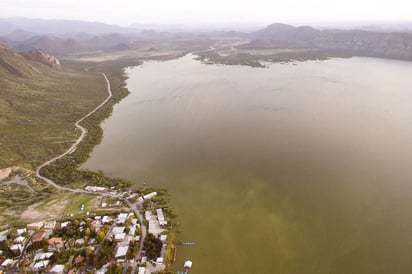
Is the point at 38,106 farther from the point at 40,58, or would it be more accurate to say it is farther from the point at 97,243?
the point at 97,243

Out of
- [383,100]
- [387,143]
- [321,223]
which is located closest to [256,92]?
[383,100]

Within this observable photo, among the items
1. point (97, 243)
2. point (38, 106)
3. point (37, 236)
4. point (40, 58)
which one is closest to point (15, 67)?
point (40, 58)

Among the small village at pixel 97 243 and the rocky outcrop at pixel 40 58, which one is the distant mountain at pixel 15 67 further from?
the small village at pixel 97 243

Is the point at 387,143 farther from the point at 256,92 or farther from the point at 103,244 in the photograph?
the point at 103,244

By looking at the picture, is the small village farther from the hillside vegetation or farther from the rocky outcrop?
the rocky outcrop

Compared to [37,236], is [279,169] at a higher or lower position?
higher

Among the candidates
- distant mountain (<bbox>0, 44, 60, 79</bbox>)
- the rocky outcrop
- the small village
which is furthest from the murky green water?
the rocky outcrop
